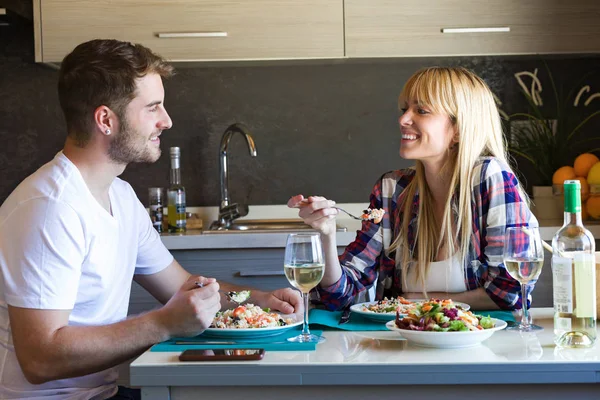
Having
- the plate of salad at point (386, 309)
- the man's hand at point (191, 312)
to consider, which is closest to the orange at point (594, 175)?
the plate of salad at point (386, 309)

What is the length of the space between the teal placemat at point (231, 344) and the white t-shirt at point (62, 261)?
0.25 meters

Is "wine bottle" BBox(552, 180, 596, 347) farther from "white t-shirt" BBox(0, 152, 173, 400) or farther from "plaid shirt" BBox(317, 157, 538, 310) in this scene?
"white t-shirt" BBox(0, 152, 173, 400)

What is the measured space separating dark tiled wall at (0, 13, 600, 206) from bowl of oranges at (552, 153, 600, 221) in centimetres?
22

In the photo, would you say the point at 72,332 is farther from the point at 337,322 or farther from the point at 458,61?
the point at 458,61

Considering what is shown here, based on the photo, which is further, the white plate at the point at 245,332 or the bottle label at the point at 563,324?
the white plate at the point at 245,332

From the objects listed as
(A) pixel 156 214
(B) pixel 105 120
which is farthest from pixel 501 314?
(A) pixel 156 214

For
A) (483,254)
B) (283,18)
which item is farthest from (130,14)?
(483,254)

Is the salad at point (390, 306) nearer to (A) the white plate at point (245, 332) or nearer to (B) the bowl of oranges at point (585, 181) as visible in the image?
(A) the white plate at point (245, 332)

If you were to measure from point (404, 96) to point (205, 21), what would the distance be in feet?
4.28

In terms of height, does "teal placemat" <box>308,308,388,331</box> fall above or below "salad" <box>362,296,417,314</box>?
below

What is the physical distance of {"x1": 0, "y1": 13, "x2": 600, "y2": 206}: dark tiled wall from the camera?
3611 millimetres

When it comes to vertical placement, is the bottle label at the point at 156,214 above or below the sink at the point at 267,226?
above

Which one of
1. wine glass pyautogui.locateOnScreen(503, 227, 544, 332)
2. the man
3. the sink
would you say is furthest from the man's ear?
the sink

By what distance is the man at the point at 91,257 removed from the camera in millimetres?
1545
